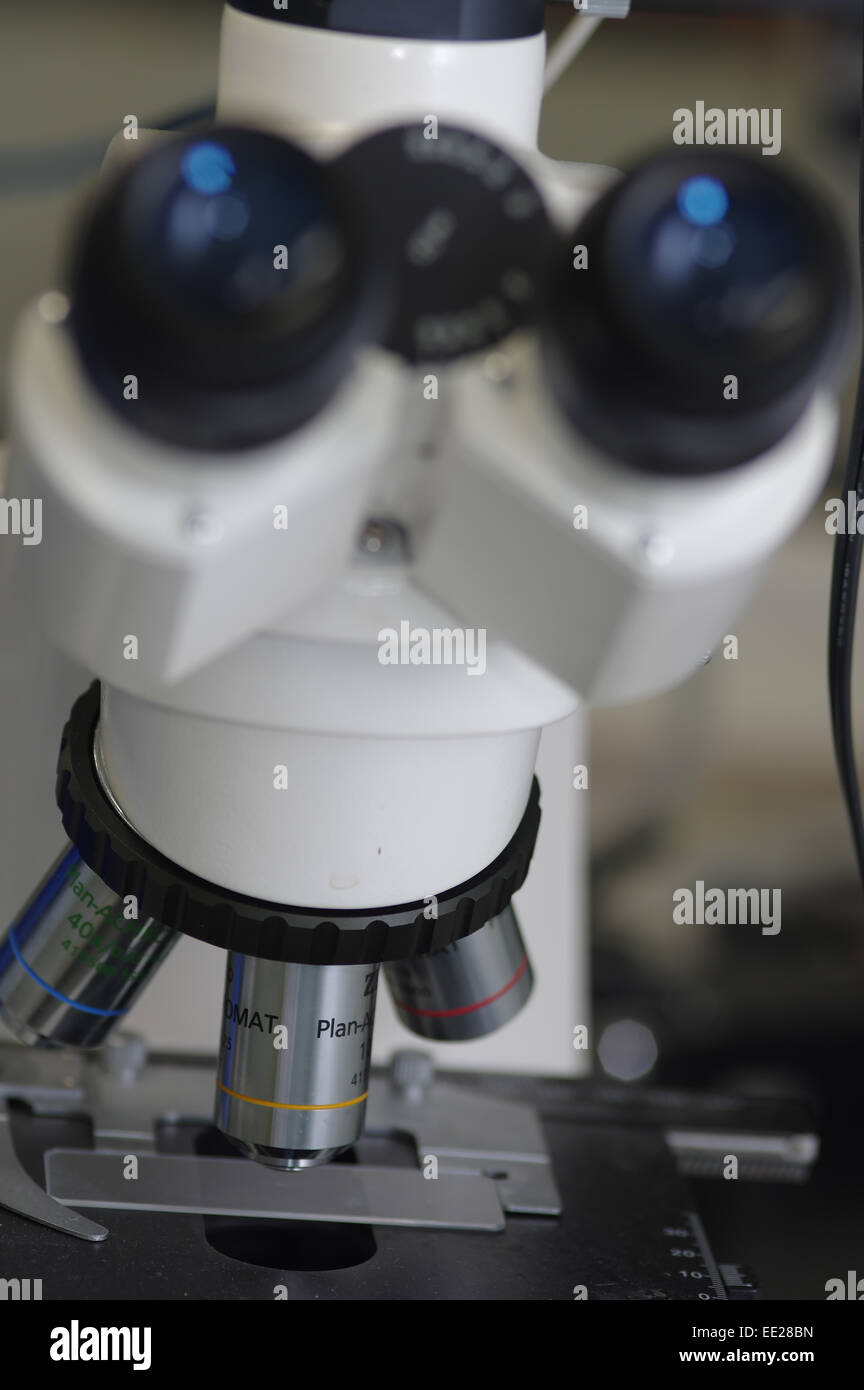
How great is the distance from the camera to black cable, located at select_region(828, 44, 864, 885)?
1.90 feet

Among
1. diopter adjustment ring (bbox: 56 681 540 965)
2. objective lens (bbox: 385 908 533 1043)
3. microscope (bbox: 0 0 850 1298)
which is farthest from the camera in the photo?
objective lens (bbox: 385 908 533 1043)

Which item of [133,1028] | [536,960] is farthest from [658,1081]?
[133,1028]

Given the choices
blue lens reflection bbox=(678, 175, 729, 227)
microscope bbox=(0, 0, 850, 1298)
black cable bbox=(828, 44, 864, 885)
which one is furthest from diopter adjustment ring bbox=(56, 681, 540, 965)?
blue lens reflection bbox=(678, 175, 729, 227)

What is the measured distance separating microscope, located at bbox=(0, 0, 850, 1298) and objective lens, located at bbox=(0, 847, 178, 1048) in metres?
0.04

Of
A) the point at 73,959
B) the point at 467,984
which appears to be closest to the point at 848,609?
the point at 467,984

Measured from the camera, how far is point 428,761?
1.63ft

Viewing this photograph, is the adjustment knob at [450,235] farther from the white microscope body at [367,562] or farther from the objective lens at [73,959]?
the objective lens at [73,959]

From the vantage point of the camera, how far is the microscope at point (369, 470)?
1.11 ft

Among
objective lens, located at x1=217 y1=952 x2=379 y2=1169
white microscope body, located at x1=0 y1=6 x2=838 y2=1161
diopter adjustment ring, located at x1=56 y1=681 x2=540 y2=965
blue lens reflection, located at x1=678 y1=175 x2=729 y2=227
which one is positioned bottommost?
objective lens, located at x1=217 y1=952 x2=379 y2=1169

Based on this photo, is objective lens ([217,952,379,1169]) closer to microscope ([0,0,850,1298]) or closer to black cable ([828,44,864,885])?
microscope ([0,0,850,1298])

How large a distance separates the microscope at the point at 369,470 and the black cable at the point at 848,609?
153 millimetres

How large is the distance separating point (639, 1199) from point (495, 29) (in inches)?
19.6

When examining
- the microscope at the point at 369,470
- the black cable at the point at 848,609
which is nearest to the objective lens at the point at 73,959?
the microscope at the point at 369,470
